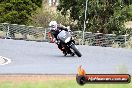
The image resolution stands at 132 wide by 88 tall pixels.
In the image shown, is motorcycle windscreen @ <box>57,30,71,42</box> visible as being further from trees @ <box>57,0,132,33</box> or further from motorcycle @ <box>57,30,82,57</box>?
trees @ <box>57,0,132,33</box>

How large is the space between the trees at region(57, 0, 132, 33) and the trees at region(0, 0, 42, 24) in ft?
14.8

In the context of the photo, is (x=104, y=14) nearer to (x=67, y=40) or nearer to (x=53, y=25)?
(x=53, y=25)

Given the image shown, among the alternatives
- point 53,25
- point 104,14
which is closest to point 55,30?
point 53,25

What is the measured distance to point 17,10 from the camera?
43.8 meters

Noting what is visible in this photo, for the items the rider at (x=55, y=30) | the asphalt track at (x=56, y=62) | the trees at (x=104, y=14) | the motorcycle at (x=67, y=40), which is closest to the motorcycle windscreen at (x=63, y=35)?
the motorcycle at (x=67, y=40)

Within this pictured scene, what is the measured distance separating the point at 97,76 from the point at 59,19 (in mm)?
36689

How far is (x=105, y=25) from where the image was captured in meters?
38.6

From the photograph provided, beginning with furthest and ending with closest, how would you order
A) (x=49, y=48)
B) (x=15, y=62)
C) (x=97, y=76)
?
(x=49, y=48) < (x=15, y=62) < (x=97, y=76)

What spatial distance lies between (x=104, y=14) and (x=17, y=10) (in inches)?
317

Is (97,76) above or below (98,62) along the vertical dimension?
above

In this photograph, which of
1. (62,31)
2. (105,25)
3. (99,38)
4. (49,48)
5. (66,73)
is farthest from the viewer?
(105,25)

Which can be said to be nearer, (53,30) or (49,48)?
(53,30)

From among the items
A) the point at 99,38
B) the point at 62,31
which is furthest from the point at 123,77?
the point at 99,38

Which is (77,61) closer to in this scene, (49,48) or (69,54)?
(69,54)
